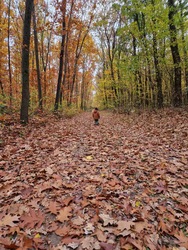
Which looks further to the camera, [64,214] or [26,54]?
[26,54]

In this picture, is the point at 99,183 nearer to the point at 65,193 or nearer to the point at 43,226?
the point at 65,193

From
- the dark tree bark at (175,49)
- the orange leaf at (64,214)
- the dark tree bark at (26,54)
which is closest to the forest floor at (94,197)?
the orange leaf at (64,214)

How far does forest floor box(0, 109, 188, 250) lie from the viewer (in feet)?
7.09

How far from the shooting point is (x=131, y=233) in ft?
7.22

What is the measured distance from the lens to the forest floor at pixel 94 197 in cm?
216

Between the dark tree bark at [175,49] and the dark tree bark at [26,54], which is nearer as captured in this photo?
the dark tree bark at [26,54]

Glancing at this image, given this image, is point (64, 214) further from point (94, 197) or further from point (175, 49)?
point (175, 49)

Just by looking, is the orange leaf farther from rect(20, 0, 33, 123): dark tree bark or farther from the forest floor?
rect(20, 0, 33, 123): dark tree bark

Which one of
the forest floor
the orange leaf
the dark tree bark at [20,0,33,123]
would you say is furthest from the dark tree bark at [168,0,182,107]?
the orange leaf

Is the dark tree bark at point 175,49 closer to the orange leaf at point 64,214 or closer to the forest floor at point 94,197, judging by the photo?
the forest floor at point 94,197

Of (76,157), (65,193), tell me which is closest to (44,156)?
(76,157)

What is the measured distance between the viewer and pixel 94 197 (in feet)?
9.72

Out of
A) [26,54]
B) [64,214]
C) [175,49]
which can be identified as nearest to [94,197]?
[64,214]

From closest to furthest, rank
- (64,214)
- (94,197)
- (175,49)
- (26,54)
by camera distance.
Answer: (64,214)
(94,197)
(26,54)
(175,49)
